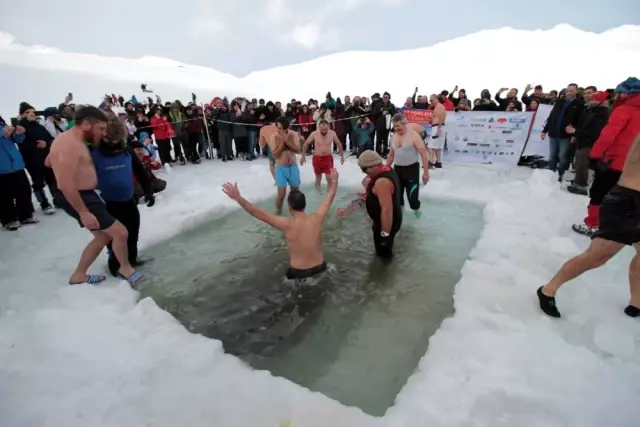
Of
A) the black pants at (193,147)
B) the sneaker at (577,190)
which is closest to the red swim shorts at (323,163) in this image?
the sneaker at (577,190)

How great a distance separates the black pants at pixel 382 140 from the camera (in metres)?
9.78

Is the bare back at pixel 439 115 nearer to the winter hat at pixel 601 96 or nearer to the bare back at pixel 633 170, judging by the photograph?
the winter hat at pixel 601 96

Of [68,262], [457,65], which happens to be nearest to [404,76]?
[457,65]

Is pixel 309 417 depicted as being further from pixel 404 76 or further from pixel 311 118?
pixel 404 76

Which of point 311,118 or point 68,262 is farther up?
point 311,118

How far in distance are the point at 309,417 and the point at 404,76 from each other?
34.4m

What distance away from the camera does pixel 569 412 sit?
1912 mm

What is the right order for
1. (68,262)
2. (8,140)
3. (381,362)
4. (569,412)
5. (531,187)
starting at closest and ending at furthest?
(569,412)
(381,362)
(68,262)
(8,140)
(531,187)

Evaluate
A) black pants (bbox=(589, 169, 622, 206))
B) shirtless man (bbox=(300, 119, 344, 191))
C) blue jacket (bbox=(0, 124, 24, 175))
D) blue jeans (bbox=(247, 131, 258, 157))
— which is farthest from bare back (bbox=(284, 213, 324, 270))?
blue jeans (bbox=(247, 131, 258, 157))

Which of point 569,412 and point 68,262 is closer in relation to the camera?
point 569,412

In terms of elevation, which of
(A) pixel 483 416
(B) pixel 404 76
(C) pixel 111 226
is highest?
(B) pixel 404 76

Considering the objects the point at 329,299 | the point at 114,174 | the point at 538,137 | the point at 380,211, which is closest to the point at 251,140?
the point at 114,174

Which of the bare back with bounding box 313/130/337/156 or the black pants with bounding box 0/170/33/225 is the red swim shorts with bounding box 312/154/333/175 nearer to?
the bare back with bounding box 313/130/337/156

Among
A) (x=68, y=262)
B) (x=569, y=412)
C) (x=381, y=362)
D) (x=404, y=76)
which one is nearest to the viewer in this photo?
(x=569, y=412)
